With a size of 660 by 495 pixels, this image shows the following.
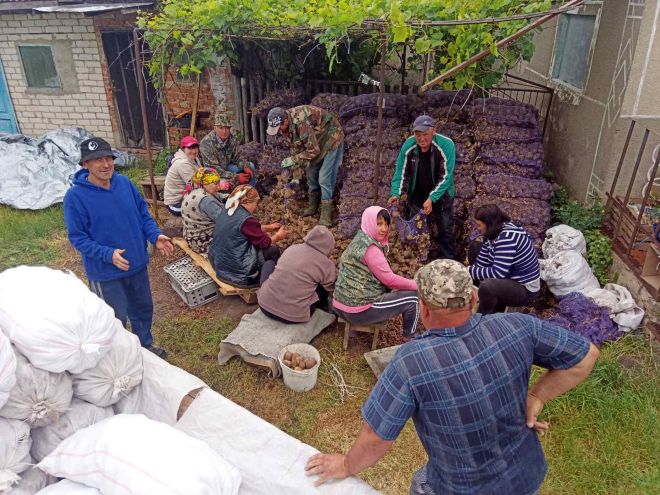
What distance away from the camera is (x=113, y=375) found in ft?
8.88

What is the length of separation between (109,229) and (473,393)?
2999mm

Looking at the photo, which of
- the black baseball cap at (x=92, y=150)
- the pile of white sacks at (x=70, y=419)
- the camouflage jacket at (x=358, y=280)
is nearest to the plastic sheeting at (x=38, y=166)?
the black baseball cap at (x=92, y=150)

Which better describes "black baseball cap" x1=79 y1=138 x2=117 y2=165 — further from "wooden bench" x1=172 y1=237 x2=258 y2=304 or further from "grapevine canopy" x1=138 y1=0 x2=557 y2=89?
"grapevine canopy" x1=138 y1=0 x2=557 y2=89

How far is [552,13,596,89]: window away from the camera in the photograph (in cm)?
640

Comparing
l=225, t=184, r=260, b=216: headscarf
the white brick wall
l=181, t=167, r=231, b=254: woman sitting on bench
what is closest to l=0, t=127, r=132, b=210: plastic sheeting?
the white brick wall

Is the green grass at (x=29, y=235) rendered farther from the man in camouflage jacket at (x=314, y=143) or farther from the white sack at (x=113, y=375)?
the white sack at (x=113, y=375)

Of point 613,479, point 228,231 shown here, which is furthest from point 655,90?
point 228,231

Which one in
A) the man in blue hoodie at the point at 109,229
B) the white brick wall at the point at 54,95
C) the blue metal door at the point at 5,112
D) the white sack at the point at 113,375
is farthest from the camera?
the blue metal door at the point at 5,112

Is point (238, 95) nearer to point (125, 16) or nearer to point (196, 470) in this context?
point (125, 16)

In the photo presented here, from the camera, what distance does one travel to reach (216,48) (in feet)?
22.7

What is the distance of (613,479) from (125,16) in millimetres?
10180

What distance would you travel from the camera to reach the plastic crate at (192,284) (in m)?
5.14

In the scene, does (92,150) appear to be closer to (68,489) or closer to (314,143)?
(68,489)

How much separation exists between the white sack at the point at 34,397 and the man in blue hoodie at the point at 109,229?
Result: 1266 millimetres
